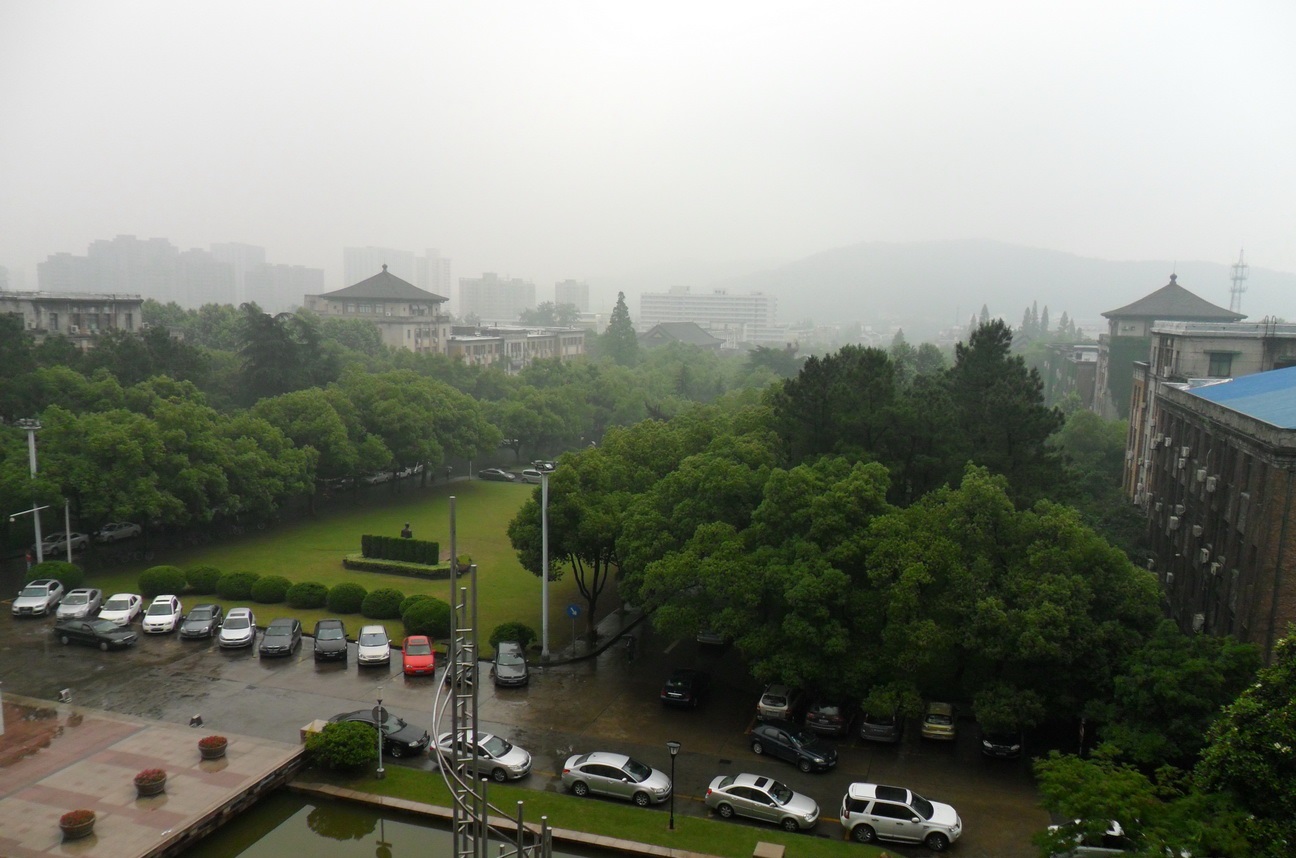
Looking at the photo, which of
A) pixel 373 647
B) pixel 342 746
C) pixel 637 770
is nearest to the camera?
→ pixel 637 770

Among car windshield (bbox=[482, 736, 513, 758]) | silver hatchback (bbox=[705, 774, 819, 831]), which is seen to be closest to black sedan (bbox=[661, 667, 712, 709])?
silver hatchback (bbox=[705, 774, 819, 831])

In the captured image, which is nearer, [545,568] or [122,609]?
[545,568]

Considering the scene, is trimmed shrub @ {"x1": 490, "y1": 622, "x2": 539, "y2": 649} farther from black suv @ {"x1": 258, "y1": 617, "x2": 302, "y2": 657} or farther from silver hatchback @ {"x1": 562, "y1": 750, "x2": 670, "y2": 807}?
silver hatchback @ {"x1": 562, "y1": 750, "x2": 670, "y2": 807}

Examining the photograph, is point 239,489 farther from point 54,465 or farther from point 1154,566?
point 1154,566

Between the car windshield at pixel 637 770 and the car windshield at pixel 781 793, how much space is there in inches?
90.7

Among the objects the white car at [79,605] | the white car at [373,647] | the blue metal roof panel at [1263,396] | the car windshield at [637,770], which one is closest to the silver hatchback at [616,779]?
the car windshield at [637,770]

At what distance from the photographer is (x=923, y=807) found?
15.8m

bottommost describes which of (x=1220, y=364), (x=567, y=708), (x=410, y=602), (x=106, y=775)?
(x=567, y=708)

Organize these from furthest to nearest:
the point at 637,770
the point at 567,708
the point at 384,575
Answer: the point at 384,575 → the point at 567,708 → the point at 637,770

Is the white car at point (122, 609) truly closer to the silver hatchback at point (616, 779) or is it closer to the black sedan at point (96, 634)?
the black sedan at point (96, 634)

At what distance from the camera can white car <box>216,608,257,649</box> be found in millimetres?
23766

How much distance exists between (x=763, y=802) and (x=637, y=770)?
7.83 feet

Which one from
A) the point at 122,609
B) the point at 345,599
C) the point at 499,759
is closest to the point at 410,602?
the point at 345,599

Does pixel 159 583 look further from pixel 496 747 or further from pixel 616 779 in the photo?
pixel 616 779
